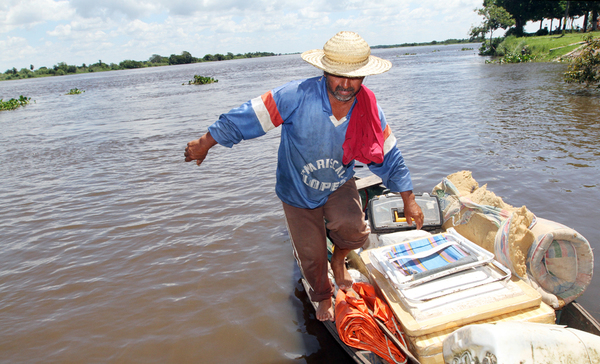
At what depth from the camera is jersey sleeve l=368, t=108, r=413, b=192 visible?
284cm

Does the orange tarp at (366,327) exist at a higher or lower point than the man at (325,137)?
lower

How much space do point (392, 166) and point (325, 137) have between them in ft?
2.08

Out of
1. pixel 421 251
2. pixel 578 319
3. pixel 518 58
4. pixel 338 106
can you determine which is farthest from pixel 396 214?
pixel 518 58

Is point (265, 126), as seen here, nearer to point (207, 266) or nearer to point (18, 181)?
point (207, 266)

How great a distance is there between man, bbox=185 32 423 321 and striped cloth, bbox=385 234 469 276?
32cm

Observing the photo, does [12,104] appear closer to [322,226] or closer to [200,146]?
[200,146]

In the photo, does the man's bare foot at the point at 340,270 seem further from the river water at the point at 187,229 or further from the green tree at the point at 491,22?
the green tree at the point at 491,22

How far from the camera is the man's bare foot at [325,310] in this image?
10.7 ft

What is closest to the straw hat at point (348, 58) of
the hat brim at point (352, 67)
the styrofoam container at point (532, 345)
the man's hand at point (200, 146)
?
the hat brim at point (352, 67)

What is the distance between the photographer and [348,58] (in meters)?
2.51

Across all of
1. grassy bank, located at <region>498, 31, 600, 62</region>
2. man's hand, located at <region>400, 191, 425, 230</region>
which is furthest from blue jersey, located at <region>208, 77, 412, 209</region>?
grassy bank, located at <region>498, 31, 600, 62</region>

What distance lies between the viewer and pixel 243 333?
377 cm

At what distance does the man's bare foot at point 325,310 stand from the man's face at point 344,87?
1817 mm

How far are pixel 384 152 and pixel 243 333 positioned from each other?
237 cm
